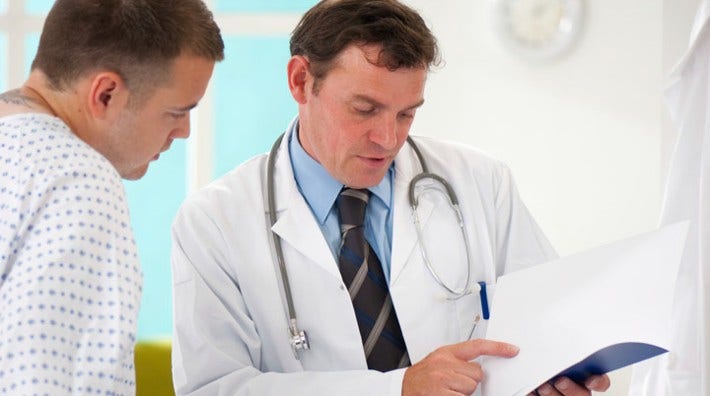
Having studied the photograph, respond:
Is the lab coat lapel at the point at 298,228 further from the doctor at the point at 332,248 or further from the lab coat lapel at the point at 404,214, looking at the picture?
the lab coat lapel at the point at 404,214

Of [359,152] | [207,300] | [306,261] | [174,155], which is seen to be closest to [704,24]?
[359,152]

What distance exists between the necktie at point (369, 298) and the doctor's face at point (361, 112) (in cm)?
9

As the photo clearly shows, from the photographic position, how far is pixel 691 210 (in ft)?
7.09

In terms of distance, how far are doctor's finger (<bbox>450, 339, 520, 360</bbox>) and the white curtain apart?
80 cm

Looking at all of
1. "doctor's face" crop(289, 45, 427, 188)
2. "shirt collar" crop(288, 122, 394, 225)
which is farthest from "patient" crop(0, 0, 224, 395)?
"shirt collar" crop(288, 122, 394, 225)

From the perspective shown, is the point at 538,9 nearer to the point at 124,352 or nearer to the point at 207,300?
the point at 207,300

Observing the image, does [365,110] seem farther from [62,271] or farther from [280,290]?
[62,271]

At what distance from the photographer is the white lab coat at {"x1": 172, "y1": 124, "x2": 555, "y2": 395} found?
1.64m

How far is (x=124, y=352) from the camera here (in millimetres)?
1023

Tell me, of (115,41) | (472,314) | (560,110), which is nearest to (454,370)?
(472,314)

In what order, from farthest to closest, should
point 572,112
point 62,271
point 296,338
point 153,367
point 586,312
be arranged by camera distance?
point 572,112
point 153,367
point 296,338
point 586,312
point 62,271

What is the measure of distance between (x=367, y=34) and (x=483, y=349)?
59cm

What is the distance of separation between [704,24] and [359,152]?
876mm

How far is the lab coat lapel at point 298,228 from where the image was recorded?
172 centimetres
